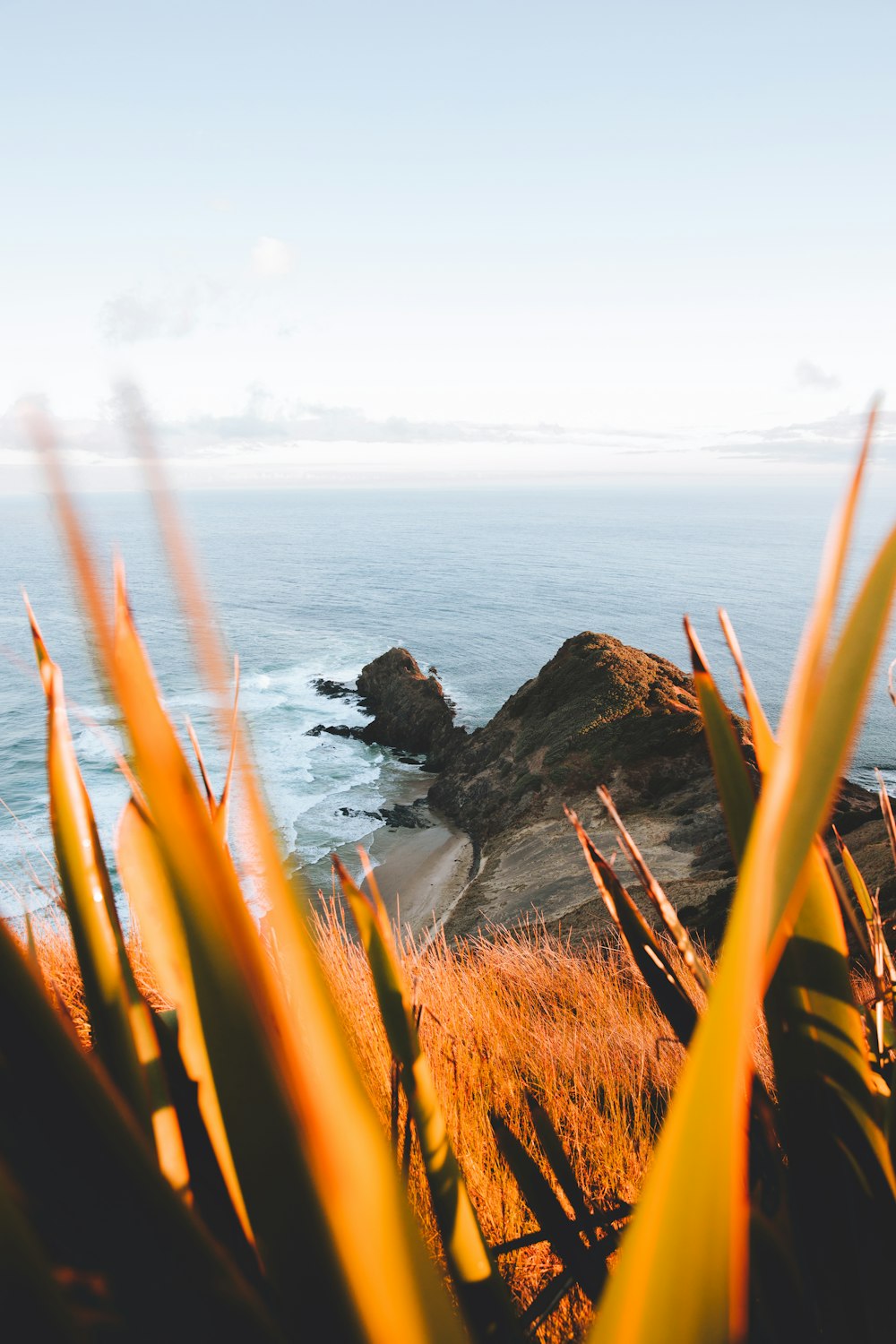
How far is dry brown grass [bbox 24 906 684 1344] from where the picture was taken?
2.00 meters

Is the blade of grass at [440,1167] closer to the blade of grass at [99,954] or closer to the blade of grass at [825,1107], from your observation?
the blade of grass at [99,954]

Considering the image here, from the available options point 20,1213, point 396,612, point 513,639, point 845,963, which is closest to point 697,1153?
point 20,1213

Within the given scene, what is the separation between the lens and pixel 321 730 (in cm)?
2631

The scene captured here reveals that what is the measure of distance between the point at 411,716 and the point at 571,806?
11151 millimetres

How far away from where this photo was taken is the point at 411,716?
2559cm

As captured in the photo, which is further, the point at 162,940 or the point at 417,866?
the point at 417,866

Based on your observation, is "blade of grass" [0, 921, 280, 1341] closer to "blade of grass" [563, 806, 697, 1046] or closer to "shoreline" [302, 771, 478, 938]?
"blade of grass" [563, 806, 697, 1046]

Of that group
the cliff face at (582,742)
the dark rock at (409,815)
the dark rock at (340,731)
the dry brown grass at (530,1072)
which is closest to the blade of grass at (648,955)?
the dry brown grass at (530,1072)

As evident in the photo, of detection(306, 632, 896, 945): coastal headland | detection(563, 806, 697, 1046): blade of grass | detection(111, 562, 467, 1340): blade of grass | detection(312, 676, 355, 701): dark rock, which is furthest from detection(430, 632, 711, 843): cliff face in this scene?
detection(111, 562, 467, 1340): blade of grass

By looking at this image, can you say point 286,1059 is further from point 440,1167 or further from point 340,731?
point 340,731

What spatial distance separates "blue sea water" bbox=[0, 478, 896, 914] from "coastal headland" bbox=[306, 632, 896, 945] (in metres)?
2.64

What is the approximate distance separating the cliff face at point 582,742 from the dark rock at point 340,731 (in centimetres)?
600

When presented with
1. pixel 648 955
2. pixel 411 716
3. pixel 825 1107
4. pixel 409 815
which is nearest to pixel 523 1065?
pixel 648 955

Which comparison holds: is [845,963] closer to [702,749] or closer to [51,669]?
[51,669]
